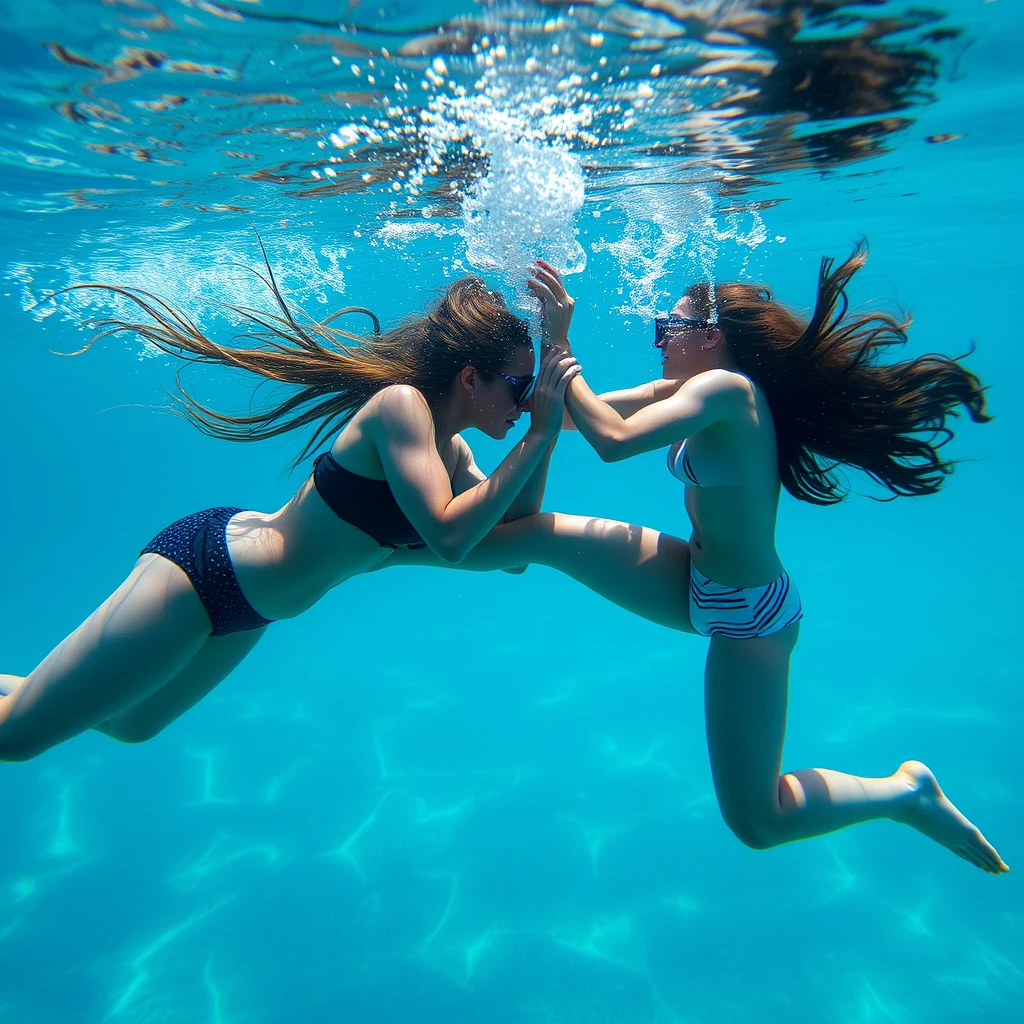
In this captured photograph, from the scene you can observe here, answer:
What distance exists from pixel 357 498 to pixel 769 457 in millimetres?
2259

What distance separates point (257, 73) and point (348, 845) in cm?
875

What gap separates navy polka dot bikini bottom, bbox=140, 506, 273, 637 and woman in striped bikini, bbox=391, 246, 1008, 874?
1510 mm

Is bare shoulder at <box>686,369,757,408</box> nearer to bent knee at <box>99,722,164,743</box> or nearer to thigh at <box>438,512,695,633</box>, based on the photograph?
thigh at <box>438,512,695,633</box>

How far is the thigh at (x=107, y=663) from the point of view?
131 inches

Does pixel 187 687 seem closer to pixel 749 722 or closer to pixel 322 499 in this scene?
pixel 322 499

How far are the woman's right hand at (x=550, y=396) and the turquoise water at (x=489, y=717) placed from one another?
1.29 m

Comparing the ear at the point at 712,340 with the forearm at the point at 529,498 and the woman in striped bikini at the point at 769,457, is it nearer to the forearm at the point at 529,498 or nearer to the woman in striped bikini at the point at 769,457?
the woman in striped bikini at the point at 769,457

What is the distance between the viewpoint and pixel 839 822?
4.11 m

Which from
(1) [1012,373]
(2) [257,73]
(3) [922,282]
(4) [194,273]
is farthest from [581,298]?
(1) [1012,373]

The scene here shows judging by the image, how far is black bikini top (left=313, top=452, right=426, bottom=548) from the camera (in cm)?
347

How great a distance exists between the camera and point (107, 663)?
10.9 ft

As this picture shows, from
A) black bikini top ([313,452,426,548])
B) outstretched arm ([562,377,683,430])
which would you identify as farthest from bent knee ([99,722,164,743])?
outstretched arm ([562,377,683,430])

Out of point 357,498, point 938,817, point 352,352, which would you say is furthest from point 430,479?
point 938,817

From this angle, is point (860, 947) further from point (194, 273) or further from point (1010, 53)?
point (194, 273)
